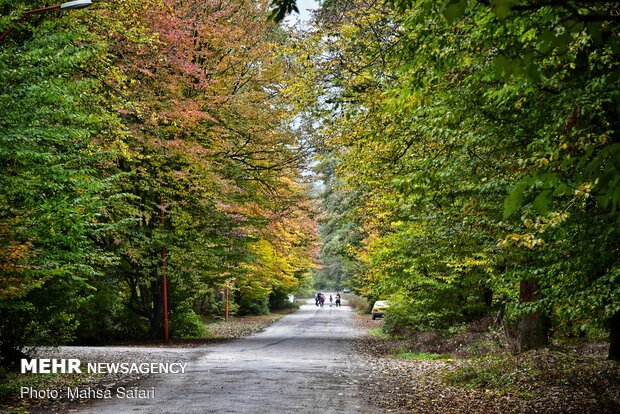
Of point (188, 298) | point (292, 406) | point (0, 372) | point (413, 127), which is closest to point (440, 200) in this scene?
point (413, 127)

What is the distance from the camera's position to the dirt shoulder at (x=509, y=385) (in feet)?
27.2

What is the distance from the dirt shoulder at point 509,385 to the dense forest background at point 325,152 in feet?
3.31

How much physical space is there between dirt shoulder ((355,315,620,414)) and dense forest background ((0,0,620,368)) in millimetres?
1009

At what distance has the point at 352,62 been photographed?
36.0 ft

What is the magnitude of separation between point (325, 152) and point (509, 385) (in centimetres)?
851

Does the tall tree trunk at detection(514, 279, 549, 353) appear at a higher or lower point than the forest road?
higher

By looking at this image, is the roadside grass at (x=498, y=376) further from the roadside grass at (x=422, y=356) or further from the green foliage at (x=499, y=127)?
the roadside grass at (x=422, y=356)

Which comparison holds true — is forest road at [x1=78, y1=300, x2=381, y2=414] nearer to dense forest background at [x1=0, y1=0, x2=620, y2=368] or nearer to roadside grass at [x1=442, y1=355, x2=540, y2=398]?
roadside grass at [x1=442, y1=355, x2=540, y2=398]

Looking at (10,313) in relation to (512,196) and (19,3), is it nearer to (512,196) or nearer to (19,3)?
(19,3)

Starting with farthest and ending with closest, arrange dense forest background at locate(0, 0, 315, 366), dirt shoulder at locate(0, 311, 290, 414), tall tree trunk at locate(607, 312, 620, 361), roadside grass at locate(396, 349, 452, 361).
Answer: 1. roadside grass at locate(396, 349, 452, 361)
2. tall tree trunk at locate(607, 312, 620, 361)
3. dense forest background at locate(0, 0, 315, 366)
4. dirt shoulder at locate(0, 311, 290, 414)

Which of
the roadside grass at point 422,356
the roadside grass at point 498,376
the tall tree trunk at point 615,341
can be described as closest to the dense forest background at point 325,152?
the tall tree trunk at point 615,341

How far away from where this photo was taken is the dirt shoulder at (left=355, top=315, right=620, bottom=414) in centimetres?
828

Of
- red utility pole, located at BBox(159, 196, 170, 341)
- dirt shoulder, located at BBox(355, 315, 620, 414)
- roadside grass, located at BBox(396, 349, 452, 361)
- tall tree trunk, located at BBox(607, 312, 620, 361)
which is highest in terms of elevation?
red utility pole, located at BBox(159, 196, 170, 341)

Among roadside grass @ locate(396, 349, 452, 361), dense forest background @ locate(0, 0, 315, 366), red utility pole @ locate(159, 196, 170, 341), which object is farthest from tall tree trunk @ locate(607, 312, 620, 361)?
red utility pole @ locate(159, 196, 170, 341)
